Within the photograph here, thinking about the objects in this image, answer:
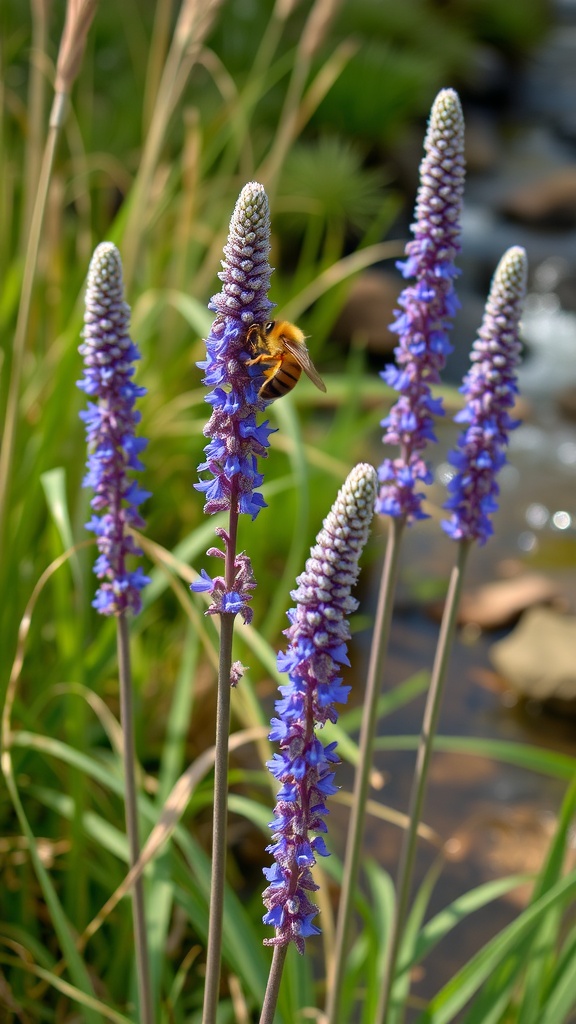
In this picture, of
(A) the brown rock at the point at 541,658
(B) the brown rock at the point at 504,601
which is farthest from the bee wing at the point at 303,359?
(B) the brown rock at the point at 504,601

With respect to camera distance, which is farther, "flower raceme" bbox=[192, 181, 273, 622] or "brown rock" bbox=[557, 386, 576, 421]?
"brown rock" bbox=[557, 386, 576, 421]

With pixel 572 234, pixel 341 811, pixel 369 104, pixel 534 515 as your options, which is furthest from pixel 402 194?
pixel 341 811

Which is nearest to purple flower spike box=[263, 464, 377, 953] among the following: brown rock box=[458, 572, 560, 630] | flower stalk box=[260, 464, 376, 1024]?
flower stalk box=[260, 464, 376, 1024]

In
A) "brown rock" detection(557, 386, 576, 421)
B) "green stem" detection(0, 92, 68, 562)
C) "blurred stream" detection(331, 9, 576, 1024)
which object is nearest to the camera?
"green stem" detection(0, 92, 68, 562)

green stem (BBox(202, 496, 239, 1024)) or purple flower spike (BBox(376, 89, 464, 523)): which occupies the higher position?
purple flower spike (BBox(376, 89, 464, 523))

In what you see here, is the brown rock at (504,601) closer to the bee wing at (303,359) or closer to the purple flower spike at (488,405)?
the purple flower spike at (488,405)

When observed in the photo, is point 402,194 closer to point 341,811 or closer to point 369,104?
point 369,104

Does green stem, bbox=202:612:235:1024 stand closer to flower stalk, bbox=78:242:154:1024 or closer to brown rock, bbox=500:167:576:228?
flower stalk, bbox=78:242:154:1024

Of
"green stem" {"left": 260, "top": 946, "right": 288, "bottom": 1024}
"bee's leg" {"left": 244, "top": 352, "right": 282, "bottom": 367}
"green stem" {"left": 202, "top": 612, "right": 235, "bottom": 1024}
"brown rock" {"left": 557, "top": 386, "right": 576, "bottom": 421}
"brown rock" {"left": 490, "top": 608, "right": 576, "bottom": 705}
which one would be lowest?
"green stem" {"left": 260, "top": 946, "right": 288, "bottom": 1024}
